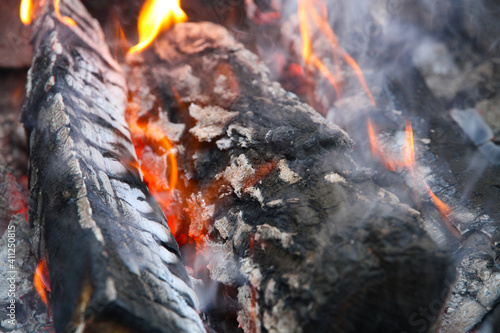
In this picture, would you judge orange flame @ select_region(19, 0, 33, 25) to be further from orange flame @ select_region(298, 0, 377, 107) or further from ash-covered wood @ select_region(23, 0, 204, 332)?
orange flame @ select_region(298, 0, 377, 107)

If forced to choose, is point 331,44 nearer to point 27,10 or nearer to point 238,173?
point 238,173

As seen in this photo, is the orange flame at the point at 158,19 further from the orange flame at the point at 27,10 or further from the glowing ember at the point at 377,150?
the glowing ember at the point at 377,150

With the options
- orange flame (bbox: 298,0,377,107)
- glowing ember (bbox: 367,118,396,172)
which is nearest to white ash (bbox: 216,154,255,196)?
glowing ember (bbox: 367,118,396,172)

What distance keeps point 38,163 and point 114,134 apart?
475mm

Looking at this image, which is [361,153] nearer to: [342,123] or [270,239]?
[342,123]

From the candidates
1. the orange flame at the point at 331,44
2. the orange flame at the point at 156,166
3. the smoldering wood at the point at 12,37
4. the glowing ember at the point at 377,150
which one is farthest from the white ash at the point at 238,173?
the smoldering wood at the point at 12,37

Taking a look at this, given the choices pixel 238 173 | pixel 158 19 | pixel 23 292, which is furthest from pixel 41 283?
pixel 158 19

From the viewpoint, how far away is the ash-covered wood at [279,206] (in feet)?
4.12

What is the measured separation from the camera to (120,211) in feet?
5.64

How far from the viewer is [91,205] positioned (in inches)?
61.4

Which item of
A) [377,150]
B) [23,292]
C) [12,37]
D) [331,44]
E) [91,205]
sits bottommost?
[23,292]

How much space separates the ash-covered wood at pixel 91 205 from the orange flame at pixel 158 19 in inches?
14.3

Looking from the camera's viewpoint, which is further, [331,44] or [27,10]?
[331,44]

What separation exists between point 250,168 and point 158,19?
5.91ft
